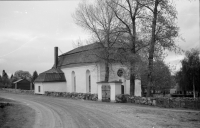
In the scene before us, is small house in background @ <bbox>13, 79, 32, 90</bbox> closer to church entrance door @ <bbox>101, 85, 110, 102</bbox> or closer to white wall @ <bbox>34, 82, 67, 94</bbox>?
white wall @ <bbox>34, 82, 67, 94</bbox>

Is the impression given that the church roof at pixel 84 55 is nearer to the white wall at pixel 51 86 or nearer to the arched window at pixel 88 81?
the arched window at pixel 88 81

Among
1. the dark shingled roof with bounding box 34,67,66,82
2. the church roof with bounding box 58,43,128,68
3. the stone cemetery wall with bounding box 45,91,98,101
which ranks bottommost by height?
the stone cemetery wall with bounding box 45,91,98,101

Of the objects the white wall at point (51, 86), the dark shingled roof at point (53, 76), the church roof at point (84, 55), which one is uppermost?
the church roof at point (84, 55)

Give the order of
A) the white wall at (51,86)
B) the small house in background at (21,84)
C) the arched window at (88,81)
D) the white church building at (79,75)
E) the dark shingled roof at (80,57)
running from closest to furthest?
the dark shingled roof at (80,57) → the white church building at (79,75) → the arched window at (88,81) → the white wall at (51,86) → the small house in background at (21,84)

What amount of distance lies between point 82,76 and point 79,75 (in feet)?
3.16

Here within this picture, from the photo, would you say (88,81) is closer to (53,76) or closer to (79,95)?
(79,95)

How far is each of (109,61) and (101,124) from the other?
19.5 meters

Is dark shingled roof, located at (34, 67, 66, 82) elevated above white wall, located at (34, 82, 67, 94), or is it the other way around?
dark shingled roof, located at (34, 67, 66, 82)

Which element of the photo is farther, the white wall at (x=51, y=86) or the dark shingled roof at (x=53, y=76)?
the dark shingled roof at (x=53, y=76)

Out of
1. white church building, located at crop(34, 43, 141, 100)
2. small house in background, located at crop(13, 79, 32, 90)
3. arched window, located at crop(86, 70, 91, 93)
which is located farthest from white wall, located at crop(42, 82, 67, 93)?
small house in background, located at crop(13, 79, 32, 90)

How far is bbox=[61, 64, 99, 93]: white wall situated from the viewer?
36.3m

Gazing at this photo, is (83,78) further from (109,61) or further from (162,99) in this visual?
(162,99)

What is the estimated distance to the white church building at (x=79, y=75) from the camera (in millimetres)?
35938

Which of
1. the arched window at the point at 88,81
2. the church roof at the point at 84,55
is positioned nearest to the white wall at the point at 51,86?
the church roof at the point at 84,55
